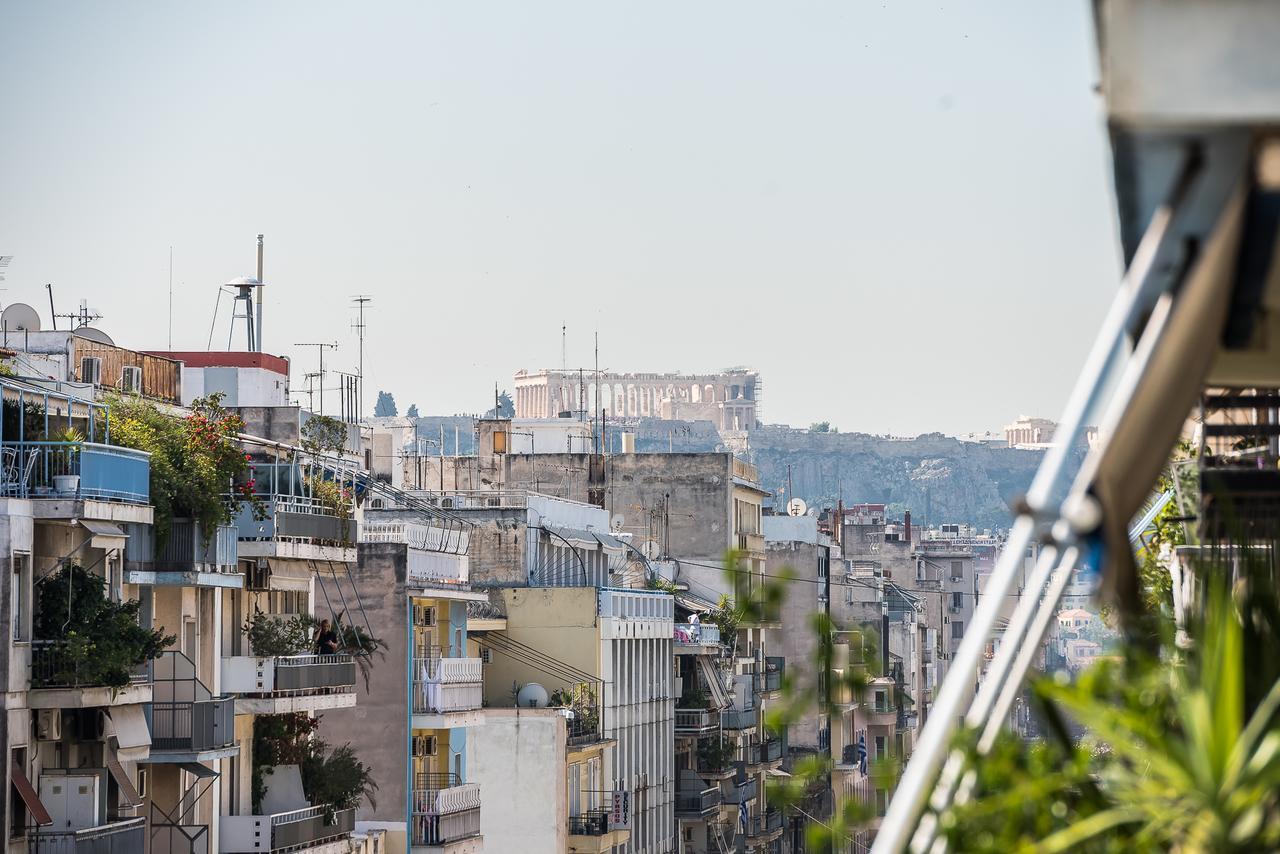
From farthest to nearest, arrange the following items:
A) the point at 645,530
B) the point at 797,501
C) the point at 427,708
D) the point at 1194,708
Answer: the point at 797,501 < the point at 645,530 < the point at 427,708 < the point at 1194,708

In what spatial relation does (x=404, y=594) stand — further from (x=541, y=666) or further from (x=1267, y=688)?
(x=1267, y=688)

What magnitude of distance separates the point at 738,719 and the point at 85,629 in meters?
49.8

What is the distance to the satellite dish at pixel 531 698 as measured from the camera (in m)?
58.2

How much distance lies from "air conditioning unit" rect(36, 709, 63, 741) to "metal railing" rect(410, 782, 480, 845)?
14.5 metres

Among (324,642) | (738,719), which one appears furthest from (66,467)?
(738,719)

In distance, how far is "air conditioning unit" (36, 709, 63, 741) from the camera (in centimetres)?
3353

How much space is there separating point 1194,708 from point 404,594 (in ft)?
149

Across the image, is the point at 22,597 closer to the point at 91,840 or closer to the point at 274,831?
the point at 91,840

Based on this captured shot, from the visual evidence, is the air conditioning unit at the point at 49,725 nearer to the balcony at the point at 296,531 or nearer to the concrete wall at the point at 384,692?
the balcony at the point at 296,531

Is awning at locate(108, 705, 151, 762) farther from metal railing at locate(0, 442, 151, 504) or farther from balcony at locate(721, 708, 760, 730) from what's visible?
balcony at locate(721, 708, 760, 730)

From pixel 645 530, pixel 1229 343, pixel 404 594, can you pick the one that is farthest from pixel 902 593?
pixel 1229 343

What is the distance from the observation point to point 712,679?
79188 mm

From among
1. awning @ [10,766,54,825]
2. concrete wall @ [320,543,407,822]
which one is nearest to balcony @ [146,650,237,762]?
awning @ [10,766,54,825]

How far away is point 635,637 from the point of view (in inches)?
2645
